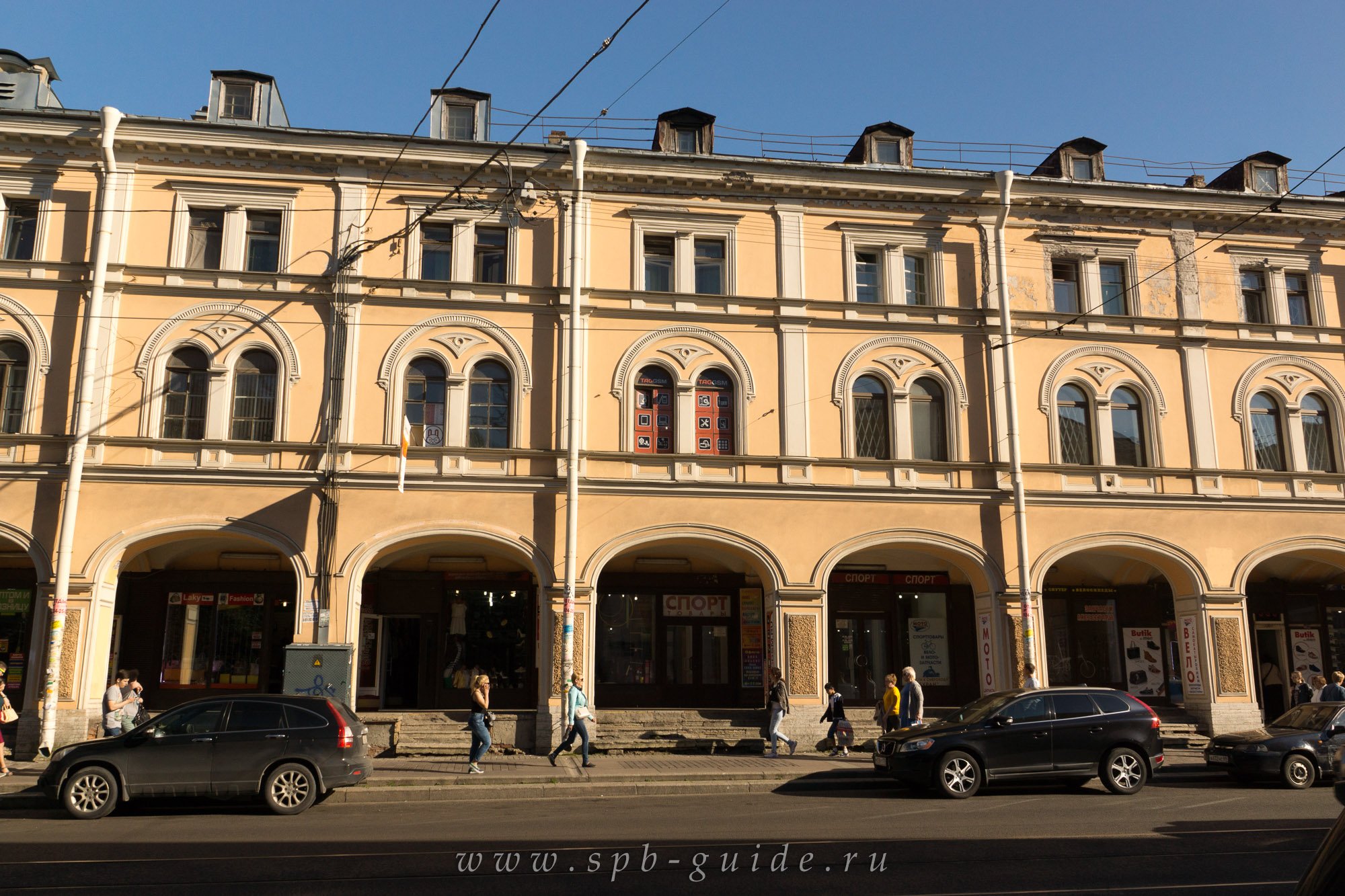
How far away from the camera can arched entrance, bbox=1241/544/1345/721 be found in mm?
24641

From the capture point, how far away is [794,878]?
8766 mm

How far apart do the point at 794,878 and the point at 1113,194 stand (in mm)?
20194

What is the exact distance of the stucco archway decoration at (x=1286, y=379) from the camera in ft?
76.1

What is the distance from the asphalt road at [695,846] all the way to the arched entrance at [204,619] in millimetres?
8360

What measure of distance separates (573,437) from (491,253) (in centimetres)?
487

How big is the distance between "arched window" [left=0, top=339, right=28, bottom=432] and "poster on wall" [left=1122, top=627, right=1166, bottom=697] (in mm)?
25211

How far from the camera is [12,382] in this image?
65.0ft

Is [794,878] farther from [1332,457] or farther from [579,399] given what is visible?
[1332,457]

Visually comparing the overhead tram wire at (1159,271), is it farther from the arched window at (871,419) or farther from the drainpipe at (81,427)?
the drainpipe at (81,427)

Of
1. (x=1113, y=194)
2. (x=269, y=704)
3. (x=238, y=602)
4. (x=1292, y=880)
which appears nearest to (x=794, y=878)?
(x=1292, y=880)

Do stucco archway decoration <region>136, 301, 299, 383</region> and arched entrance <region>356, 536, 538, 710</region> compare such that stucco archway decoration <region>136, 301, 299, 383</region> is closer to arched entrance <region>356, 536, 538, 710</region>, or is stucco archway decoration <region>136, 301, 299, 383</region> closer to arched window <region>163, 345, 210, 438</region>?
arched window <region>163, 345, 210, 438</region>

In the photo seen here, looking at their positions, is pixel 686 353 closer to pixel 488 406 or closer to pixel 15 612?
pixel 488 406

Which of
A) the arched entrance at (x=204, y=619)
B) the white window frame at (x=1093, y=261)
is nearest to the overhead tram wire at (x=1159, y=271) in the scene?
the white window frame at (x=1093, y=261)

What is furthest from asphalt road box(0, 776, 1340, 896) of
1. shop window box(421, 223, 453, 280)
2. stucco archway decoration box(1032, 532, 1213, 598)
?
shop window box(421, 223, 453, 280)
